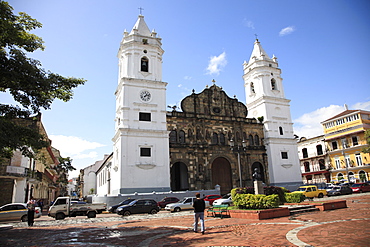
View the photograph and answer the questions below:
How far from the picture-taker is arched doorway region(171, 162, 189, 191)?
105 ft

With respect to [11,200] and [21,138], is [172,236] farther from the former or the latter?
[11,200]

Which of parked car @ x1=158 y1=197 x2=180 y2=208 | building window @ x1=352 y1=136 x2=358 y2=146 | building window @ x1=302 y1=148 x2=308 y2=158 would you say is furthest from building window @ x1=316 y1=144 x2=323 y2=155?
parked car @ x1=158 y1=197 x2=180 y2=208

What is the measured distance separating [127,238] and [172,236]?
165 cm

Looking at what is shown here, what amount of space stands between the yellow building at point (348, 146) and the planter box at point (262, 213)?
3351cm

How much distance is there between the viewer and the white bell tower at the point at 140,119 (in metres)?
26.9

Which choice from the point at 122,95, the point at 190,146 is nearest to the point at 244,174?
the point at 190,146

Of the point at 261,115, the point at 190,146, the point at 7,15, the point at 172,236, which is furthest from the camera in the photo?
the point at 261,115

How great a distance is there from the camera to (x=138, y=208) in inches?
789

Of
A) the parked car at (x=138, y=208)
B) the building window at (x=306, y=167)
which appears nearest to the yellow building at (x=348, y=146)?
the building window at (x=306, y=167)

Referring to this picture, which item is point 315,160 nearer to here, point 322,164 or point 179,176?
point 322,164

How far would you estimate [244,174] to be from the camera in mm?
33688

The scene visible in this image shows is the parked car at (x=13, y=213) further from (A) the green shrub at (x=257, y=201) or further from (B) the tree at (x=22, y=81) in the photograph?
(A) the green shrub at (x=257, y=201)

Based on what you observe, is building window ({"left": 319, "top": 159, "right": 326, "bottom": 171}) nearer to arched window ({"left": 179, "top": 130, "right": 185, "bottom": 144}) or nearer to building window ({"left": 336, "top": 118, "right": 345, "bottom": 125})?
building window ({"left": 336, "top": 118, "right": 345, "bottom": 125})

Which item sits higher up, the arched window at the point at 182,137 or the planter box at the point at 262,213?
the arched window at the point at 182,137
